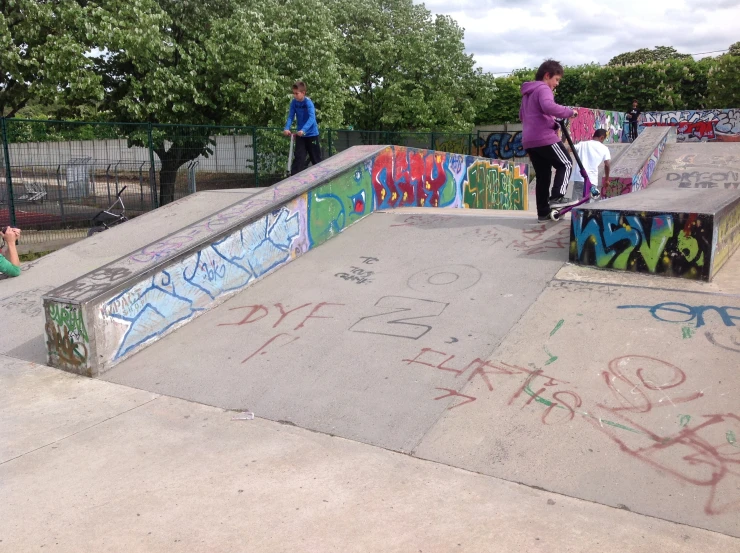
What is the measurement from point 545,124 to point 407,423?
3.87 metres

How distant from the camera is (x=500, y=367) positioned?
13.3 ft

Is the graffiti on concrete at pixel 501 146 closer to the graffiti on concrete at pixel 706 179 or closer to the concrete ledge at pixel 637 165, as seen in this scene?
the concrete ledge at pixel 637 165

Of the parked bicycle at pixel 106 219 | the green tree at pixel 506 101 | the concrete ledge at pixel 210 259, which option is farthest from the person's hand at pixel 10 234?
the green tree at pixel 506 101

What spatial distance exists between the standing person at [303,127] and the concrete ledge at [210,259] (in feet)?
2.81

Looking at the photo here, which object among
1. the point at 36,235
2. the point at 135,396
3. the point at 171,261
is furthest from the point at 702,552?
the point at 36,235

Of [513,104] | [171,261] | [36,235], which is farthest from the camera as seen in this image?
[513,104]

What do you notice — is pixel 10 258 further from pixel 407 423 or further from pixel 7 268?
pixel 407 423

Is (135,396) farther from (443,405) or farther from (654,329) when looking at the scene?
(654,329)

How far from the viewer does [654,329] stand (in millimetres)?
4176

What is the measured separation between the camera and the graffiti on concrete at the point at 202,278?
4.93 meters

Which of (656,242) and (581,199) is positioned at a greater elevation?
(581,199)

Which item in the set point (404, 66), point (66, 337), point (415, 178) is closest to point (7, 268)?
point (66, 337)

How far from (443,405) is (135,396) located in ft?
7.12

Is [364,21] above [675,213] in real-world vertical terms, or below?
above
